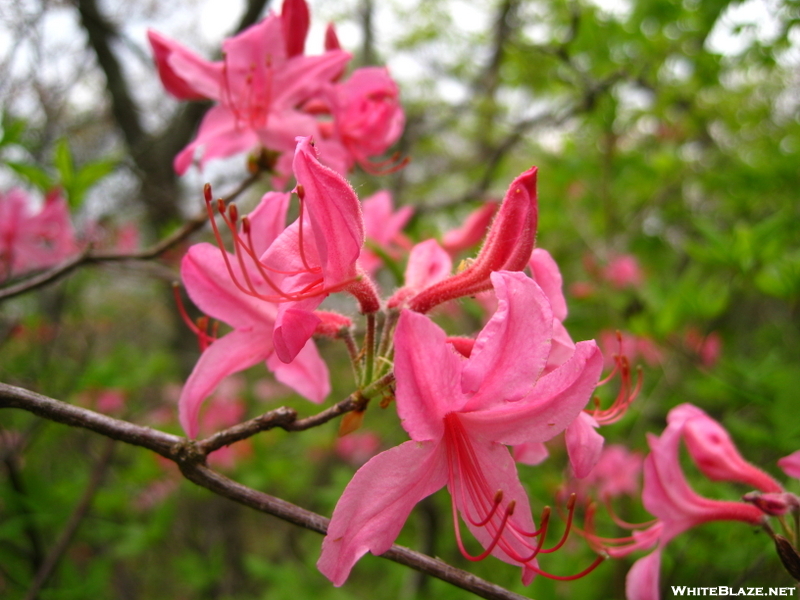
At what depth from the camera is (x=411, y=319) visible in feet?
2.00

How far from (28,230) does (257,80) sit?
1.27 meters

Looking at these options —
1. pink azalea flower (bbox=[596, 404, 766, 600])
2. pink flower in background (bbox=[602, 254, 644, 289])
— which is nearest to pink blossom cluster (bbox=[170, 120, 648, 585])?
pink azalea flower (bbox=[596, 404, 766, 600])

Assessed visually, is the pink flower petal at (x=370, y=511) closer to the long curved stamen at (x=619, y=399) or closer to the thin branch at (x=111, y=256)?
the long curved stamen at (x=619, y=399)

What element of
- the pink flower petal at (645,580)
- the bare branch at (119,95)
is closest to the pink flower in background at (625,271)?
the pink flower petal at (645,580)

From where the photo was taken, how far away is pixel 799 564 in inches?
31.0

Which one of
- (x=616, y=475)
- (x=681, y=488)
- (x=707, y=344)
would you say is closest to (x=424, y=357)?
(x=681, y=488)

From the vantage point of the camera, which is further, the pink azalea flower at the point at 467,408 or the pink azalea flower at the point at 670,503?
the pink azalea flower at the point at 670,503

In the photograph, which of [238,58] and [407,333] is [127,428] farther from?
[238,58]

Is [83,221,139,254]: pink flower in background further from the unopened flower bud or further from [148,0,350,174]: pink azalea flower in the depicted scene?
the unopened flower bud

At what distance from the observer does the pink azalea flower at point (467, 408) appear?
0.64 metres

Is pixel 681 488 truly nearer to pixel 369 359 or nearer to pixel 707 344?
pixel 369 359

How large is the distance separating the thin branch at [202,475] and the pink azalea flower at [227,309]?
0.13 meters

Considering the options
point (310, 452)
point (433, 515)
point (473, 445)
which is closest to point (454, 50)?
point (310, 452)

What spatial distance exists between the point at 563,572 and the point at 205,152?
169 cm
